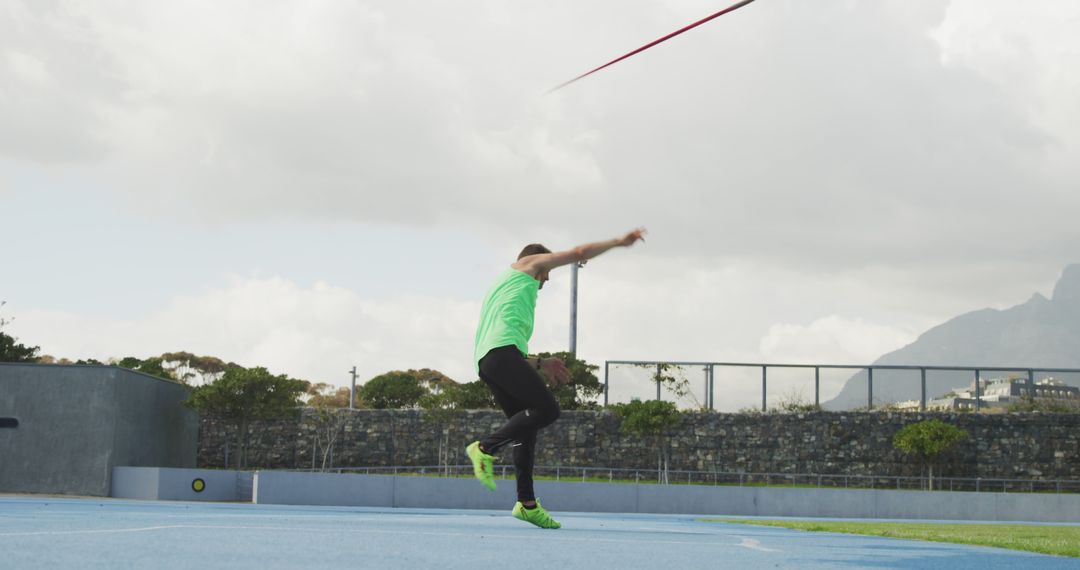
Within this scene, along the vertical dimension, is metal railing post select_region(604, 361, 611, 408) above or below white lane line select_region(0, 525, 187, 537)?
above

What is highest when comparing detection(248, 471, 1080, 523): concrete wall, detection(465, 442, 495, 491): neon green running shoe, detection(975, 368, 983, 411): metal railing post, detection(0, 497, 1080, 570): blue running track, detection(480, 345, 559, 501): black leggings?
detection(975, 368, 983, 411): metal railing post

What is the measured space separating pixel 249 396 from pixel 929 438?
23.6 meters

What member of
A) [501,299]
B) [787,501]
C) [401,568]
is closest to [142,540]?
[401,568]

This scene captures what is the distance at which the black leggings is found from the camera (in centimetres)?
605

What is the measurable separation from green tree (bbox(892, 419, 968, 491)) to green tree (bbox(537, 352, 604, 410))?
1101cm

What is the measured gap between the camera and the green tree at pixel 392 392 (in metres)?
61.9

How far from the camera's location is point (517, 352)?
19.8 ft

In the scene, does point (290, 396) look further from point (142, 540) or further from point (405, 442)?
point (142, 540)

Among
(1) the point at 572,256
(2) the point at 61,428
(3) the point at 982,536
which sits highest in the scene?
(1) the point at 572,256

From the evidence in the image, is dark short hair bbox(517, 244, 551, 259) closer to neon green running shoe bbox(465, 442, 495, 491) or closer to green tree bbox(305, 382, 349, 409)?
neon green running shoe bbox(465, 442, 495, 491)

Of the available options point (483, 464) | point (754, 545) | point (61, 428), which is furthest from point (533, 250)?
point (61, 428)

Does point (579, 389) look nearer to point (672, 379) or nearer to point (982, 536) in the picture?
point (672, 379)

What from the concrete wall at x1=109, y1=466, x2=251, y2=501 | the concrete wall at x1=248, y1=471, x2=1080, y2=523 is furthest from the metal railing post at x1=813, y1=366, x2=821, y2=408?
the concrete wall at x1=109, y1=466, x2=251, y2=501

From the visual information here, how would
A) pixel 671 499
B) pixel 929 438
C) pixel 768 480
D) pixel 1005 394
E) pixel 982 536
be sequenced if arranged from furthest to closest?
pixel 1005 394
pixel 929 438
pixel 768 480
pixel 671 499
pixel 982 536
